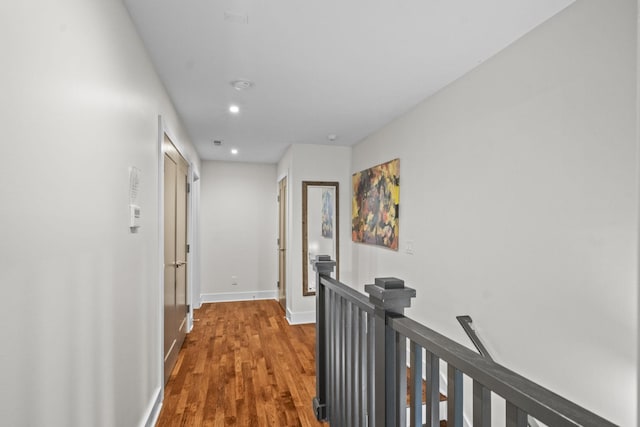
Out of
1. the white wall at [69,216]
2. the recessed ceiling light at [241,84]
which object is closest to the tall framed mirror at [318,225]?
the recessed ceiling light at [241,84]

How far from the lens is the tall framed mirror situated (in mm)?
4617

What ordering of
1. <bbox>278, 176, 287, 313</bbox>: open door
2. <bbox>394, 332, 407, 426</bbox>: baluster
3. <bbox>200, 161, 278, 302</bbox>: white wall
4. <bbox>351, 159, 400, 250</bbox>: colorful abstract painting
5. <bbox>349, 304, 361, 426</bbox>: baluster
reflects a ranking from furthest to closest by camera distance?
<bbox>200, 161, 278, 302</bbox>: white wall, <bbox>278, 176, 287, 313</bbox>: open door, <bbox>351, 159, 400, 250</bbox>: colorful abstract painting, <bbox>349, 304, 361, 426</bbox>: baluster, <bbox>394, 332, 407, 426</bbox>: baluster

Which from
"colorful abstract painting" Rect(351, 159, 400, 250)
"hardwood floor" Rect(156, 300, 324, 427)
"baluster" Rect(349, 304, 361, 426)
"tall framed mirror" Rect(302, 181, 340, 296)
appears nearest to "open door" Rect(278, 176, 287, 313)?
"tall framed mirror" Rect(302, 181, 340, 296)

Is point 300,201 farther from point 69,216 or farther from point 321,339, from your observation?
point 69,216

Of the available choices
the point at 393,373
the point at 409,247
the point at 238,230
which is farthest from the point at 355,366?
the point at 238,230

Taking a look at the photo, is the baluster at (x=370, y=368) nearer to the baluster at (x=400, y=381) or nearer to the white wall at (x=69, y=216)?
the baluster at (x=400, y=381)

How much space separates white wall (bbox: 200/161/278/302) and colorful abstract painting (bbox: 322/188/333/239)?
1.48 metres

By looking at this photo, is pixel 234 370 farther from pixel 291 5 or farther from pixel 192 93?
pixel 291 5

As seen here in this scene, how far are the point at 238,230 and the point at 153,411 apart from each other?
3746 millimetres

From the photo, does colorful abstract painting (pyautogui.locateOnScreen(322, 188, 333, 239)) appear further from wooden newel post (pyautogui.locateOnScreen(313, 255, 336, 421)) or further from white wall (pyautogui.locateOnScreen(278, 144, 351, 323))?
wooden newel post (pyautogui.locateOnScreen(313, 255, 336, 421))

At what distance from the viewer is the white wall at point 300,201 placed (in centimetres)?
455

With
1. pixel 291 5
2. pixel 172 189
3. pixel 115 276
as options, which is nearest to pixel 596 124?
pixel 291 5

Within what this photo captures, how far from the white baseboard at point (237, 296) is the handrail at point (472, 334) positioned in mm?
4188

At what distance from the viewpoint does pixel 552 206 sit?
1.72 meters
